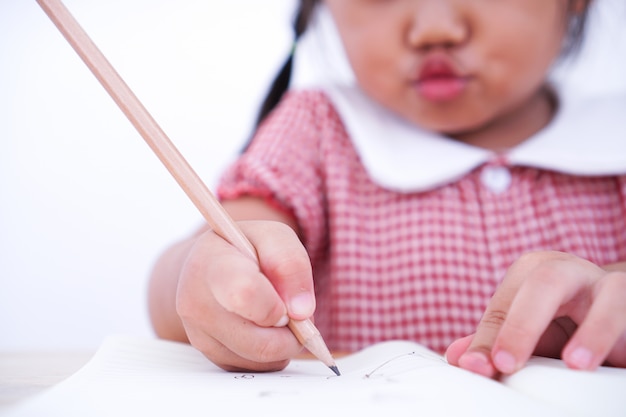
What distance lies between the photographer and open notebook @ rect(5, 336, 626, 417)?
18 centimetres

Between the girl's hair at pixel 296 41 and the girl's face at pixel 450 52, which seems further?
the girl's hair at pixel 296 41

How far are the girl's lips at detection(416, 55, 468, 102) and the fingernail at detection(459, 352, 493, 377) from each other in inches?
11.1

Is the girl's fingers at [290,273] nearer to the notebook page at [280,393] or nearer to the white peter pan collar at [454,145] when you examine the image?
the notebook page at [280,393]

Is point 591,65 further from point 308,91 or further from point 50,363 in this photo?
point 50,363

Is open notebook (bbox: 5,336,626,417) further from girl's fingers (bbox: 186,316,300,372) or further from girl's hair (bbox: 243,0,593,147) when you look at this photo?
girl's hair (bbox: 243,0,593,147)

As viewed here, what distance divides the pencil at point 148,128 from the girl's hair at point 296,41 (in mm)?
353

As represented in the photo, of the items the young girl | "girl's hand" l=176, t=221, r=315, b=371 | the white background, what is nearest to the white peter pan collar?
the young girl

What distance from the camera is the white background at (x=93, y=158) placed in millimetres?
924

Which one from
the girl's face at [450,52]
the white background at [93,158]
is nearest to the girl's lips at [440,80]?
the girl's face at [450,52]

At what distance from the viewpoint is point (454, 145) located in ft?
1.72

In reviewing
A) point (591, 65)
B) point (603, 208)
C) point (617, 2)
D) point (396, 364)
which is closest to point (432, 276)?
point (603, 208)

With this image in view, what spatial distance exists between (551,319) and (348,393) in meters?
0.08

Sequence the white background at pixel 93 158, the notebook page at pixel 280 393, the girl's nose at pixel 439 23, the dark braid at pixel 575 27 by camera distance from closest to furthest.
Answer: the notebook page at pixel 280 393
the girl's nose at pixel 439 23
the dark braid at pixel 575 27
the white background at pixel 93 158

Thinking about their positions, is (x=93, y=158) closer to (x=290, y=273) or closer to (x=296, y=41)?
(x=296, y=41)
